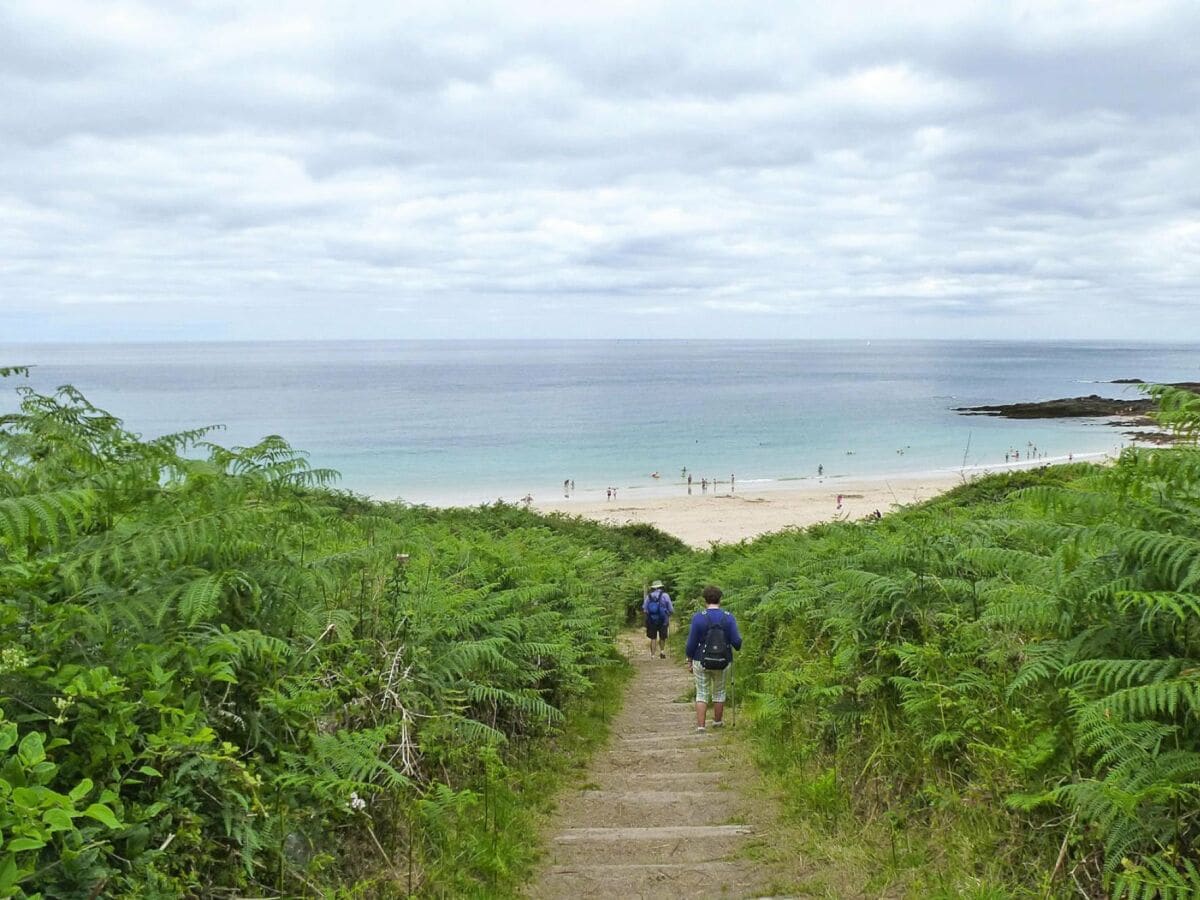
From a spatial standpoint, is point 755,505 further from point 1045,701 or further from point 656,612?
point 1045,701

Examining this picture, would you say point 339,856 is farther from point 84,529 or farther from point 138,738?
point 84,529

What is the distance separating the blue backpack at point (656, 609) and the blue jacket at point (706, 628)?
18.5 feet

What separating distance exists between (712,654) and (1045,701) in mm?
4717

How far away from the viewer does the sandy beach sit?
1519 inches

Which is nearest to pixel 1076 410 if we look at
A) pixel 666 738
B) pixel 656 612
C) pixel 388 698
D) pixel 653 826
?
pixel 656 612

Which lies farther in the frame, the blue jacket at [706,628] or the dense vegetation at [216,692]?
the blue jacket at [706,628]

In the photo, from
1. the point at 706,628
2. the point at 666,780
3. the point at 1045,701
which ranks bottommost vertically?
the point at 666,780

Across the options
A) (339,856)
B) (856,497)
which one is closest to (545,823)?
(339,856)

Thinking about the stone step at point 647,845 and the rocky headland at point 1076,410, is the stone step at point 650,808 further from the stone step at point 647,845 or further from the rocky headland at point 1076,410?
the rocky headland at point 1076,410

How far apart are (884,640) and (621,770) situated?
268 cm

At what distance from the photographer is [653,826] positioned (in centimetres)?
559

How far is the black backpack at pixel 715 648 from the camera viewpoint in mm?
8383

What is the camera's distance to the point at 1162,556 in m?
3.39

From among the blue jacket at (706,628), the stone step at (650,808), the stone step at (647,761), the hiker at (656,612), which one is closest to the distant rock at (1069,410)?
the hiker at (656,612)
